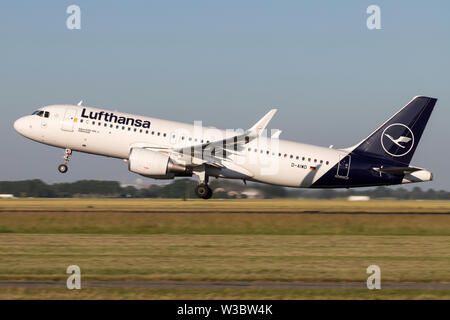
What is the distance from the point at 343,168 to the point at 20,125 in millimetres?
23863

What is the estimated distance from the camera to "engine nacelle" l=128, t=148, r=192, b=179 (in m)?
44.5

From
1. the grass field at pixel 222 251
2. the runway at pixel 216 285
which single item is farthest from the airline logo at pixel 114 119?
the runway at pixel 216 285

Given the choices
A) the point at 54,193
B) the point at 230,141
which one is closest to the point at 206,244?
the point at 230,141

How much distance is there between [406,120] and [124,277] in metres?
34.2

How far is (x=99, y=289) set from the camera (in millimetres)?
17781

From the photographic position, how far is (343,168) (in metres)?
47.8

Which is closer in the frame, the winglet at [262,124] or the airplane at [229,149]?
the winglet at [262,124]

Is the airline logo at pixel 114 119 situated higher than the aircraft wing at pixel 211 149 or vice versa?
the airline logo at pixel 114 119

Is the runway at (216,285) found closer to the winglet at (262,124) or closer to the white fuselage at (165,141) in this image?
the winglet at (262,124)

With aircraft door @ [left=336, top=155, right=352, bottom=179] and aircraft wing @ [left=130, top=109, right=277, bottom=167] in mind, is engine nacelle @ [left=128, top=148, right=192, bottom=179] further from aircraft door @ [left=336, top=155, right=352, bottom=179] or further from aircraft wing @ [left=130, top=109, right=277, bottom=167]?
aircraft door @ [left=336, top=155, right=352, bottom=179]

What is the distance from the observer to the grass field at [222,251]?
18.2 meters

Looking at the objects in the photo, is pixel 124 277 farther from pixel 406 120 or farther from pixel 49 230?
pixel 406 120
